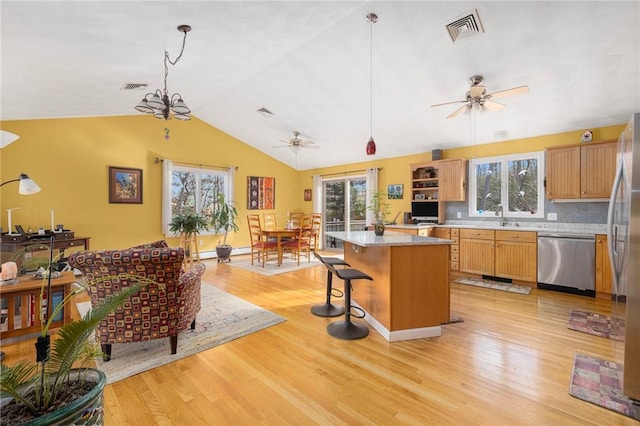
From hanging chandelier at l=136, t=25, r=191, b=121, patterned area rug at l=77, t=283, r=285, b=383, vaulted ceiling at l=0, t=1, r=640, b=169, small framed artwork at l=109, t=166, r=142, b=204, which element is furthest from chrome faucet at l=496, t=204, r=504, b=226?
small framed artwork at l=109, t=166, r=142, b=204

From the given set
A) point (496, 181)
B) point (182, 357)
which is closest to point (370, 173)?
point (496, 181)

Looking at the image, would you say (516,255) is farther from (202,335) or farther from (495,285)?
(202,335)

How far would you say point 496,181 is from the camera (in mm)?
5477

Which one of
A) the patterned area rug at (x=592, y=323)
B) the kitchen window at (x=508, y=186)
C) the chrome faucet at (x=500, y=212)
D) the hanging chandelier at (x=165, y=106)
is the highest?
the hanging chandelier at (x=165, y=106)

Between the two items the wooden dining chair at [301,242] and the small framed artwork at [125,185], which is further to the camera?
the wooden dining chair at [301,242]

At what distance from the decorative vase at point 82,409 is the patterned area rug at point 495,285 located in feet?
16.1

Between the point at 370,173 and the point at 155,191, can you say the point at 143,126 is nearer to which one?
the point at 155,191

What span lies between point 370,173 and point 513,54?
4.08 metres

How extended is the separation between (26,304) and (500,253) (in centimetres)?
610

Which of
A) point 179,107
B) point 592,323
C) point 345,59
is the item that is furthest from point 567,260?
point 179,107

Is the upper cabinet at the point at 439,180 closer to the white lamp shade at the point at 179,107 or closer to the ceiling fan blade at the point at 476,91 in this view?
the ceiling fan blade at the point at 476,91

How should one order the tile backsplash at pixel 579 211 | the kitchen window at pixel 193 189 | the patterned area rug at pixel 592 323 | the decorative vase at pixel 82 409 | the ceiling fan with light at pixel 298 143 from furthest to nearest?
the kitchen window at pixel 193 189 < the ceiling fan with light at pixel 298 143 < the tile backsplash at pixel 579 211 < the patterned area rug at pixel 592 323 < the decorative vase at pixel 82 409

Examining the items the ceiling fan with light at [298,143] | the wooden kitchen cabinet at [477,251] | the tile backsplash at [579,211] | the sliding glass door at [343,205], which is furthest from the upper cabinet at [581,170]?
the ceiling fan with light at [298,143]

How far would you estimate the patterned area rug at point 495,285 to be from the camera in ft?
14.6
